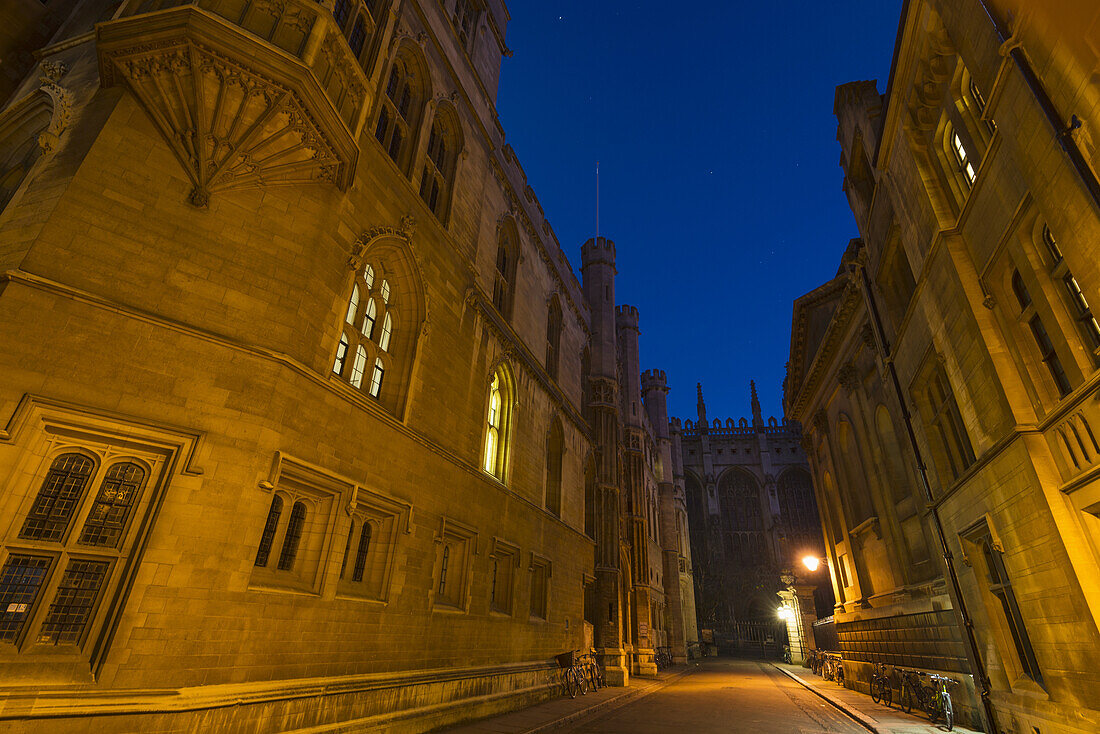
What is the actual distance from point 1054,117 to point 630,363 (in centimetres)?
3124

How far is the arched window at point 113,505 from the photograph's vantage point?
5.85 metres

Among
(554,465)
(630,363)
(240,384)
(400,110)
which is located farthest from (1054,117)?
(630,363)

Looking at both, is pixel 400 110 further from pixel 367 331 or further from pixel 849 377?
pixel 849 377

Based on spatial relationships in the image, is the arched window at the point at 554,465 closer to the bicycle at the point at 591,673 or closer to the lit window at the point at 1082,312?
the bicycle at the point at 591,673

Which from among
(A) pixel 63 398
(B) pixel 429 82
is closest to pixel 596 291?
(B) pixel 429 82

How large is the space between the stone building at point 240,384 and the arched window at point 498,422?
3.53 ft

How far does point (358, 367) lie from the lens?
389 inches

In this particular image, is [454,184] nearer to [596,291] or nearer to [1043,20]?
[1043,20]

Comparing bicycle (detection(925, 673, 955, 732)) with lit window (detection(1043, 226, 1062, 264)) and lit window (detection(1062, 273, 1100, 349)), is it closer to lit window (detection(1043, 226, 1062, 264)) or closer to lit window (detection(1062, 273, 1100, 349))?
lit window (detection(1062, 273, 1100, 349))

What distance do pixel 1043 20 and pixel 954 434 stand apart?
25.5 feet

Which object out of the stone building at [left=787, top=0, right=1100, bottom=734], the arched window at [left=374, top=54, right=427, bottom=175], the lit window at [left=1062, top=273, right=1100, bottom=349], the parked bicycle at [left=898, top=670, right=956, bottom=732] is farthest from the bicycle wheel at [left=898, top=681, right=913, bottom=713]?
the arched window at [left=374, top=54, right=427, bottom=175]

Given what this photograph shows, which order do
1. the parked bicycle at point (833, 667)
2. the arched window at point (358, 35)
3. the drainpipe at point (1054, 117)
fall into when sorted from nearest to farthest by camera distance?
the drainpipe at point (1054, 117) → the arched window at point (358, 35) → the parked bicycle at point (833, 667)

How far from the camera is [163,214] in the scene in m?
7.05

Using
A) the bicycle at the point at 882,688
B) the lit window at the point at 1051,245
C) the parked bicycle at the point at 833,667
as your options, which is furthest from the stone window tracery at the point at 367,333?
the parked bicycle at the point at 833,667
